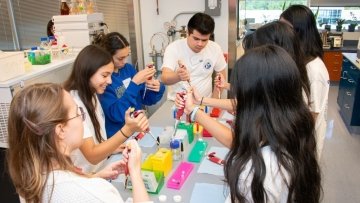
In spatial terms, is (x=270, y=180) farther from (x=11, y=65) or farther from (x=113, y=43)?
(x=11, y=65)

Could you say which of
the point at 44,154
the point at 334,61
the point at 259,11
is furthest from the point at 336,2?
the point at 44,154

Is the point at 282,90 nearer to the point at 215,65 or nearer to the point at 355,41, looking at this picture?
the point at 215,65

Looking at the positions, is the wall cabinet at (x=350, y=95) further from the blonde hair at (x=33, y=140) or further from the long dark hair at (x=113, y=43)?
the blonde hair at (x=33, y=140)

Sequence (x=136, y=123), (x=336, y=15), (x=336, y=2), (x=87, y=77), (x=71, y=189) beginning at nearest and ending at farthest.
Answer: (x=71, y=189), (x=136, y=123), (x=87, y=77), (x=336, y=2), (x=336, y=15)

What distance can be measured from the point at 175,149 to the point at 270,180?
80cm

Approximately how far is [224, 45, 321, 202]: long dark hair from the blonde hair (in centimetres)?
60

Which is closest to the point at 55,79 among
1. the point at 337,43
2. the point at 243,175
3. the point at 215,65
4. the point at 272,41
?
the point at 215,65

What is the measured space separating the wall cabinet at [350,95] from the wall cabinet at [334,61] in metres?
1.25

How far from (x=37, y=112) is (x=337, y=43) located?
5.94 meters

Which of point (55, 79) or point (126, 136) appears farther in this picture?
point (55, 79)

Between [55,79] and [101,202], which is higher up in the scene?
[55,79]

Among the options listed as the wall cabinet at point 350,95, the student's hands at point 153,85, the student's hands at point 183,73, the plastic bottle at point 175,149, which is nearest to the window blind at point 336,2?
the wall cabinet at point 350,95

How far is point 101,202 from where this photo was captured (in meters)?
0.94

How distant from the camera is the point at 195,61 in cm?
255
